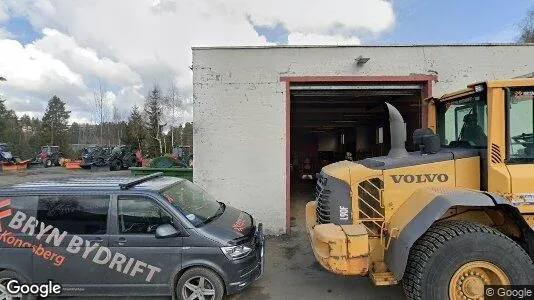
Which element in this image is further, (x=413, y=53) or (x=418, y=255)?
(x=413, y=53)

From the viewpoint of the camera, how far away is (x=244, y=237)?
13.8 ft

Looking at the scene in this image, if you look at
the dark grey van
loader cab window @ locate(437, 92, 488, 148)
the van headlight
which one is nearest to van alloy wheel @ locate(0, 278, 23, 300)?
the dark grey van

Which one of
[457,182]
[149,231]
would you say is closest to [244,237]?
[149,231]

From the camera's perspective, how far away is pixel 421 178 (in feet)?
12.3

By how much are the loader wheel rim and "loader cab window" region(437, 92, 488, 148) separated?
4.20ft

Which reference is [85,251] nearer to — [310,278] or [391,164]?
[310,278]

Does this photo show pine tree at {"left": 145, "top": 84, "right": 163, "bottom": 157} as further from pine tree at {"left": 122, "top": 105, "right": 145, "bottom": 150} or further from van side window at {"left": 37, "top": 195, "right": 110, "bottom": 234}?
van side window at {"left": 37, "top": 195, "right": 110, "bottom": 234}

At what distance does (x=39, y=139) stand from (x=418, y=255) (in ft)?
147

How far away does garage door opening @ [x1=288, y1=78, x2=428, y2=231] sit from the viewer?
24.1 feet

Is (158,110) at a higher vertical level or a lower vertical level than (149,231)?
higher

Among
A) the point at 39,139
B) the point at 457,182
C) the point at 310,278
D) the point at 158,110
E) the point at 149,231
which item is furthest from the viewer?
the point at 39,139

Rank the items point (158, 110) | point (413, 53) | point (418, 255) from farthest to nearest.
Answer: point (158, 110) < point (413, 53) < point (418, 255)

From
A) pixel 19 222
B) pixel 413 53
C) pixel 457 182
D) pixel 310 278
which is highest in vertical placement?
pixel 413 53

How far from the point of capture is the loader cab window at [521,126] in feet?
11.4
